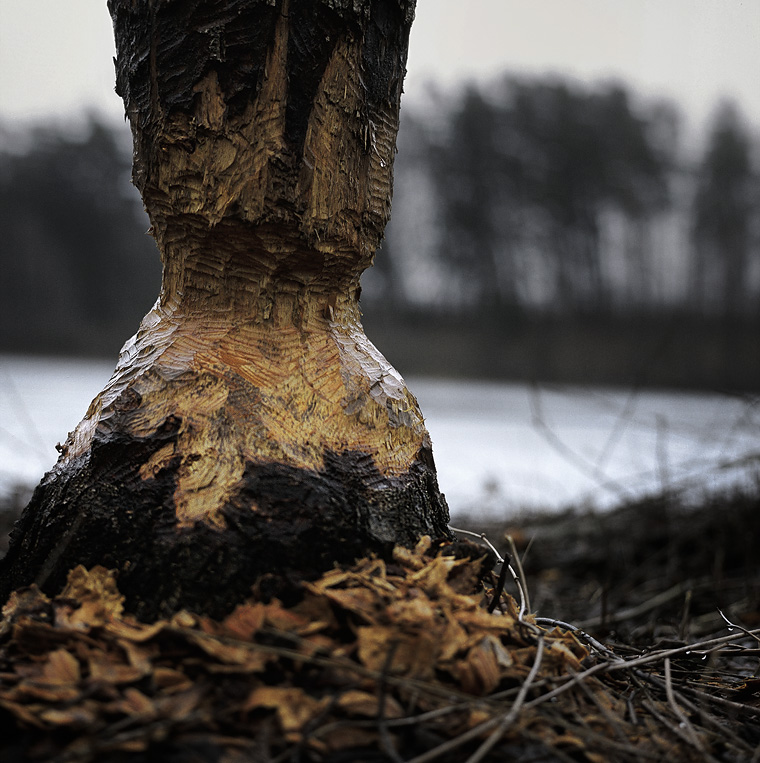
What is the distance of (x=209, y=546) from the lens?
886mm

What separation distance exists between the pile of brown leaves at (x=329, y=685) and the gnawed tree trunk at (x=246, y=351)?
75 mm

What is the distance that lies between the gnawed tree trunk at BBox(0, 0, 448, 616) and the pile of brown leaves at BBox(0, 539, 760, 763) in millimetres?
75

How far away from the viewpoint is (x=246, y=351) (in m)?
1.06

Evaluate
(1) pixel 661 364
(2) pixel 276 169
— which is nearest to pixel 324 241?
(2) pixel 276 169

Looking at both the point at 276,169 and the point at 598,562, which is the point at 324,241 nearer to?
the point at 276,169

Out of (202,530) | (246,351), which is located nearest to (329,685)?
(202,530)

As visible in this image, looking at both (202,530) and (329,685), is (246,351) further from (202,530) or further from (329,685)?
(329,685)

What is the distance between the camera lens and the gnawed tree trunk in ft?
2.99

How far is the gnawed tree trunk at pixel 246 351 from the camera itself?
35.9 inches

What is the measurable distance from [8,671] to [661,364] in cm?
574

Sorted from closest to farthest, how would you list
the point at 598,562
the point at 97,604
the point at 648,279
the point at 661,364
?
the point at 97,604, the point at 598,562, the point at 661,364, the point at 648,279

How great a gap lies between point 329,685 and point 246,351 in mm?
535

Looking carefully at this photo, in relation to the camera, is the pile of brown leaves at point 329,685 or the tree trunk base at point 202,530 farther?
the tree trunk base at point 202,530

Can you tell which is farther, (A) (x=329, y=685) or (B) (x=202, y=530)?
(B) (x=202, y=530)
